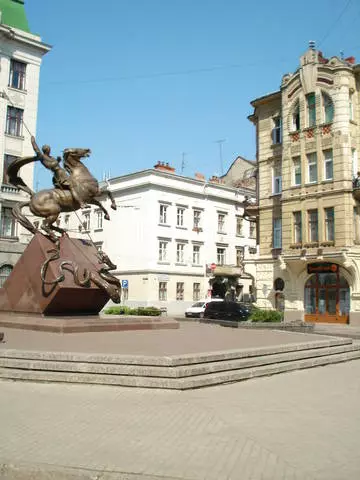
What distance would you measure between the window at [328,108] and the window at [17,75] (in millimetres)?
20536

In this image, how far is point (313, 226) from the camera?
100ft

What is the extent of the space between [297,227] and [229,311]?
7.57m

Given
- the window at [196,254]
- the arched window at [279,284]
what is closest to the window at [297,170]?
the arched window at [279,284]

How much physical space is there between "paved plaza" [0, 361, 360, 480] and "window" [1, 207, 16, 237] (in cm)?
2598

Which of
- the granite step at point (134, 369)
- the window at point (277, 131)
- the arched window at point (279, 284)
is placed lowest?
the granite step at point (134, 369)

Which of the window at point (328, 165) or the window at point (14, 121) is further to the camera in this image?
the window at point (14, 121)

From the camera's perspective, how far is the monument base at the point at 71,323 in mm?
13203

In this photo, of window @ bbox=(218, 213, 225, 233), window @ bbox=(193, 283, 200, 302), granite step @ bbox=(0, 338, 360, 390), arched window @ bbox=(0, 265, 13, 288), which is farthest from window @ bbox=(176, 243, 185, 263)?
granite step @ bbox=(0, 338, 360, 390)

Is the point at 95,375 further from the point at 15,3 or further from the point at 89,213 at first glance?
the point at 89,213

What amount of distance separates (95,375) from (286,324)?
1343cm

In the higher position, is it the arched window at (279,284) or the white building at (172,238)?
the white building at (172,238)

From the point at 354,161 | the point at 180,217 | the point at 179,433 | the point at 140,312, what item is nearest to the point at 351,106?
the point at 354,161

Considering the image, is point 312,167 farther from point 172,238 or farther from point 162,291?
point 162,291

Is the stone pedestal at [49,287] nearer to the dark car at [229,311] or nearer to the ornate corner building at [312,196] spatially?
the dark car at [229,311]
